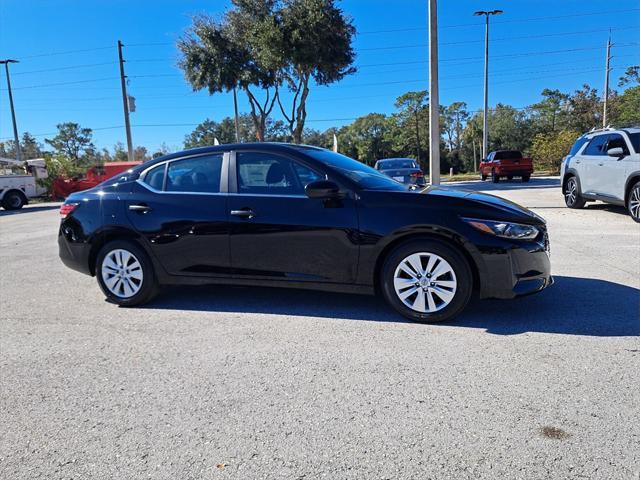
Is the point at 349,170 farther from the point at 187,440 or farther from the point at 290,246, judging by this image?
the point at 187,440

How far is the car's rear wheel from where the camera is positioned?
11.0m

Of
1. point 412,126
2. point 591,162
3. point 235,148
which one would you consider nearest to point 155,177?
point 235,148

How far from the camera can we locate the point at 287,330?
4.02 meters

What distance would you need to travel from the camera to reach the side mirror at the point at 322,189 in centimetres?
407

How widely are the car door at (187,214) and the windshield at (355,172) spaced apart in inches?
36.2

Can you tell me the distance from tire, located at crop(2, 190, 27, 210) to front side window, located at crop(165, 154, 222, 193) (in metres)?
19.7

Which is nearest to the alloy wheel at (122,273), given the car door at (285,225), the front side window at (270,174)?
the car door at (285,225)

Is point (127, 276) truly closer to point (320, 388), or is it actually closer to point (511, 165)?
point (320, 388)

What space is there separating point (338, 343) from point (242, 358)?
75 centimetres

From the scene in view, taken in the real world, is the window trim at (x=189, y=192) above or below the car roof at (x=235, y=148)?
below

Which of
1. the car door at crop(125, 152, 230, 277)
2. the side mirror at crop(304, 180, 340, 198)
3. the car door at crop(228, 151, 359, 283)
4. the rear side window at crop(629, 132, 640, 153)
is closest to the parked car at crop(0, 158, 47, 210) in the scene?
the car door at crop(125, 152, 230, 277)

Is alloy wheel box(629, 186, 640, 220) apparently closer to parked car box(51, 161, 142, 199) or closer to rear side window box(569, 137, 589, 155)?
rear side window box(569, 137, 589, 155)

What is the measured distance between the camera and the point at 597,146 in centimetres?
1027

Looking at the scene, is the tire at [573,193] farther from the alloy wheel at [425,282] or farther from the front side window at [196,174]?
the front side window at [196,174]
